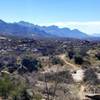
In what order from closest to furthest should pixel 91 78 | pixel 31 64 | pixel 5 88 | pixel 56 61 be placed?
pixel 5 88, pixel 91 78, pixel 31 64, pixel 56 61

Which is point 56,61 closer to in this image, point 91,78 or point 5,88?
point 91,78

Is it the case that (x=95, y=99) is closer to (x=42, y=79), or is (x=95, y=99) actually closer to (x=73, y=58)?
(x=42, y=79)

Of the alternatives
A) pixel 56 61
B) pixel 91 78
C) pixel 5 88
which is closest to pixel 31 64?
pixel 56 61

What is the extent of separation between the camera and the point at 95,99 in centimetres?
3841

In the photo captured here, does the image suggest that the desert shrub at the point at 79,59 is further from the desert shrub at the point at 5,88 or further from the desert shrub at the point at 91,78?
the desert shrub at the point at 5,88

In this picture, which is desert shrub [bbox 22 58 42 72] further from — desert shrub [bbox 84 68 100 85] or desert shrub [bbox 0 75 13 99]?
desert shrub [bbox 0 75 13 99]

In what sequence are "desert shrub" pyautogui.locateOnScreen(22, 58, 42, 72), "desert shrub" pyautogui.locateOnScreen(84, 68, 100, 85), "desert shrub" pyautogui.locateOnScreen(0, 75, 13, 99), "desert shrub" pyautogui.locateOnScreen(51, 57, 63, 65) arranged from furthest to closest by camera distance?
"desert shrub" pyautogui.locateOnScreen(51, 57, 63, 65)
"desert shrub" pyautogui.locateOnScreen(22, 58, 42, 72)
"desert shrub" pyautogui.locateOnScreen(84, 68, 100, 85)
"desert shrub" pyautogui.locateOnScreen(0, 75, 13, 99)

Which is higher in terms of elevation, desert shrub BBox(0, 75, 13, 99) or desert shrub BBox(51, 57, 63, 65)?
desert shrub BBox(0, 75, 13, 99)

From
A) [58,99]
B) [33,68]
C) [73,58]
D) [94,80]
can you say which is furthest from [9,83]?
[73,58]

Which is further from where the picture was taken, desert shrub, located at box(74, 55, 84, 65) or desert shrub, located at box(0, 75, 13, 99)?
desert shrub, located at box(74, 55, 84, 65)

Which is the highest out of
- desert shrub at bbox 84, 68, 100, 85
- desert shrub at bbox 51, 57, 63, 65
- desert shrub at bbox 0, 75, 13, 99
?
desert shrub at bbox 0, 75, 13, 99

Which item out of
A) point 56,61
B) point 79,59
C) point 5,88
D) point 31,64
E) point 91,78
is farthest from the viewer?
point 79,59

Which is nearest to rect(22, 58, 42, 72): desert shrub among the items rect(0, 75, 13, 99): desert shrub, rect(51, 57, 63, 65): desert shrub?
rect(51, 57, 63, 65): desert shrub

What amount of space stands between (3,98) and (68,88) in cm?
962
